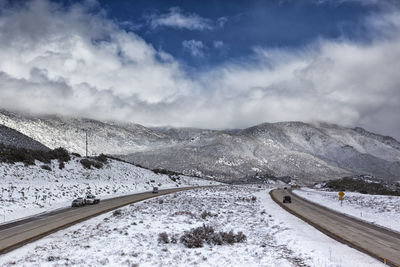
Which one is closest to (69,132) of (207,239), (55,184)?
(55,184)

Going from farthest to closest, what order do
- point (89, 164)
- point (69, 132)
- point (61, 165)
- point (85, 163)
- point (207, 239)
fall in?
point (69, 132) → point (89, 164) → point (85, 163) → point (61, 165) → point (207, 239)

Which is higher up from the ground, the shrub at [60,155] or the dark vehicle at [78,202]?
the shrub at [60,155]

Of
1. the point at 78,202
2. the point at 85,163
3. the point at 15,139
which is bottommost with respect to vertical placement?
the point at 78,202

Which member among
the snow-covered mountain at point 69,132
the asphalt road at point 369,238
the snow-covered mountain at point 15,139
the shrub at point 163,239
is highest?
the snow-covered mountain at point 69,132

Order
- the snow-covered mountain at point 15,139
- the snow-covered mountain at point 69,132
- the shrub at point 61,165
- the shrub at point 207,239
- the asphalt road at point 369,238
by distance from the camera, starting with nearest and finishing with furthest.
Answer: the asphalt road at point 369,238 → the shrub at point 207,239 → the shrub at point 61,165 → the snow-covered mountain at point 15,139 → the snow-covered mountain at point 69,132

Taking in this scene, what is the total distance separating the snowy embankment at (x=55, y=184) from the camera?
28.5m

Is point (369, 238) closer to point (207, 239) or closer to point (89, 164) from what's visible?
point (207, 239)

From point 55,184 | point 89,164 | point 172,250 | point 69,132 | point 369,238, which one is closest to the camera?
point 172,250

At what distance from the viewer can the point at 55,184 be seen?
128 ft

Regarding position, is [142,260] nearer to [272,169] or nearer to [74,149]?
[74,149]

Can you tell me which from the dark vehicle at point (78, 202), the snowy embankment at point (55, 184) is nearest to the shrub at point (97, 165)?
the snowy embankment at point (55, 184)

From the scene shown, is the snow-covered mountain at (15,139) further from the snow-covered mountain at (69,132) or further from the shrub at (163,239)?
the shrub at (163,239)

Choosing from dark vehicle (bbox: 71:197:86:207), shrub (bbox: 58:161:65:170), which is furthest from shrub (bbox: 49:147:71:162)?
dark vehicle (bbox: 71:197:86:207)

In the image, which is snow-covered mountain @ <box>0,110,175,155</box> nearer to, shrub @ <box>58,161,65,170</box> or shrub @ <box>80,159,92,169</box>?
shrub @ <box>80,159,92,169</box>
